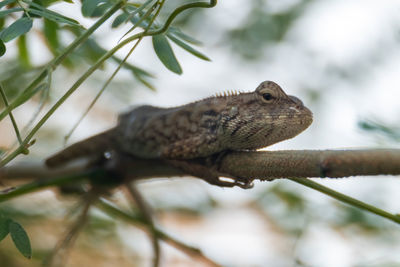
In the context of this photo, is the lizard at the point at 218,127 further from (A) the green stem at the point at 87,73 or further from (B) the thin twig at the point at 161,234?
(A) the green stem at the point at 87,73

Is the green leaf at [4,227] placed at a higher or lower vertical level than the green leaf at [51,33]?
lower

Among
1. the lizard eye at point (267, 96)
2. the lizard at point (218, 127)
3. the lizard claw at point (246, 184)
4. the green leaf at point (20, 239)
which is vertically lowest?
the green leaf at point (20, 239)

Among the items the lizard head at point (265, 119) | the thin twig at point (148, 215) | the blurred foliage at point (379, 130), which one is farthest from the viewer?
the thin twig at point (148, 215)

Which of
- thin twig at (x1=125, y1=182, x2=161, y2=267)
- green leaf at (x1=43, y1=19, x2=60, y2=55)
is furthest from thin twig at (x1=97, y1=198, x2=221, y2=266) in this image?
green leaf at (x1=43, y1=19, x2=60, y2=55)

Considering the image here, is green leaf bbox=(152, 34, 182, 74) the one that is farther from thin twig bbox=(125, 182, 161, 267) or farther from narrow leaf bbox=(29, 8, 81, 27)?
thin twig bbox=(125, 182, 161, 267)

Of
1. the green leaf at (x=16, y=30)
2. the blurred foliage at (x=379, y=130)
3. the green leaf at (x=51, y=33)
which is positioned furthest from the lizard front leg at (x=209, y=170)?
the green leaf at (x=16, y=30)
